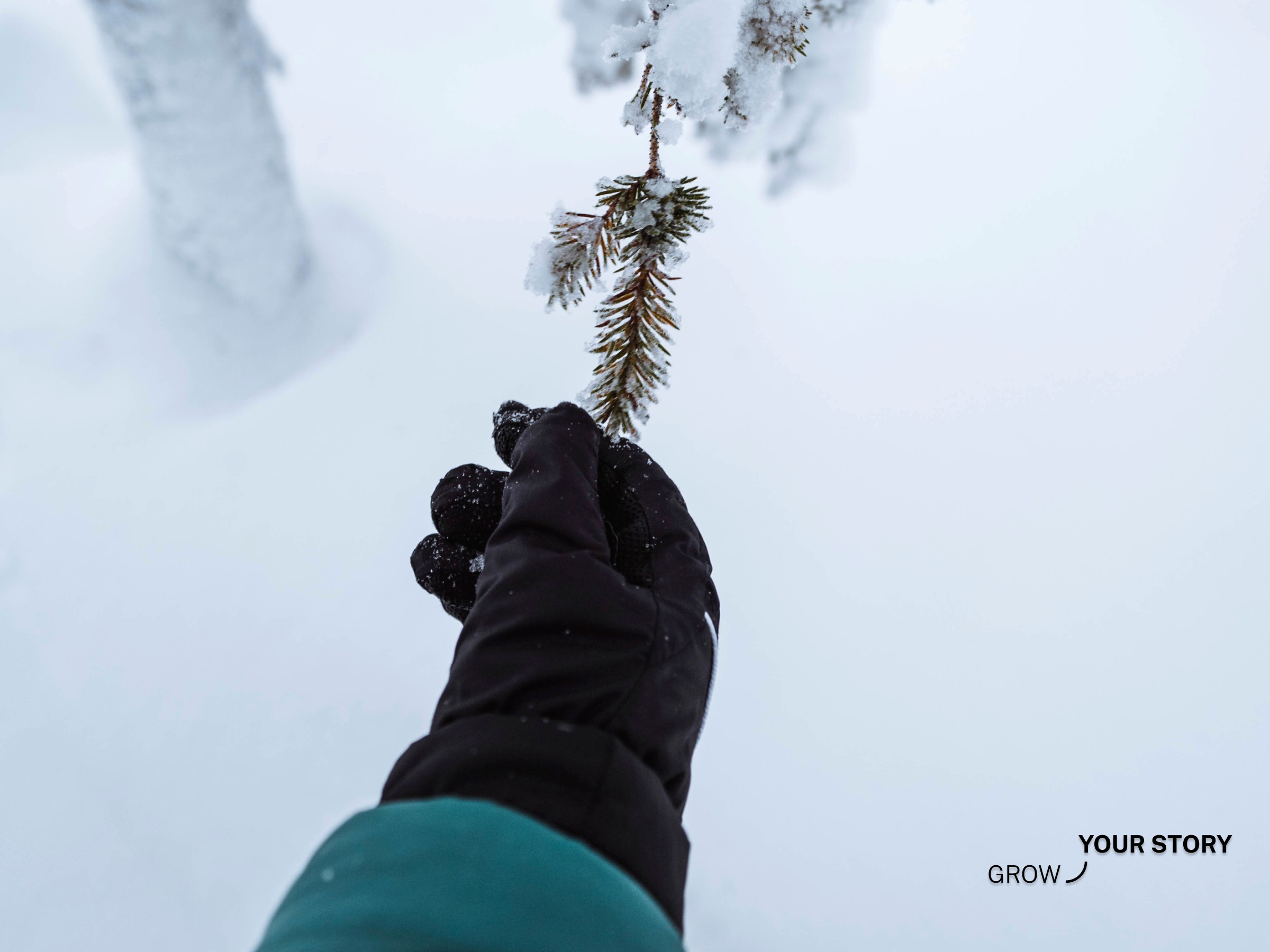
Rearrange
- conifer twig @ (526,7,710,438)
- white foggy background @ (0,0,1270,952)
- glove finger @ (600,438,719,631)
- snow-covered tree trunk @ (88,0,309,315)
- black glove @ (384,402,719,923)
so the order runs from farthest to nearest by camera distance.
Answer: snow-covered tree trunk @ (88,0,309,315), white foggy background @ (0,0,1270,952), glove finger @ (600,438,719,631), conifer twig @ (526,7,710,438), black glove @ (384,402,719,923)

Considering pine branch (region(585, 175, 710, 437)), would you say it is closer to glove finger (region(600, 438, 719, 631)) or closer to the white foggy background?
glove finger (region(600, 438, 719, 631))

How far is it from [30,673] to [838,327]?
2040mm

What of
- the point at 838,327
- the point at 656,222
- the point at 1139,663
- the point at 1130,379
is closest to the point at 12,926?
the point at 656,222

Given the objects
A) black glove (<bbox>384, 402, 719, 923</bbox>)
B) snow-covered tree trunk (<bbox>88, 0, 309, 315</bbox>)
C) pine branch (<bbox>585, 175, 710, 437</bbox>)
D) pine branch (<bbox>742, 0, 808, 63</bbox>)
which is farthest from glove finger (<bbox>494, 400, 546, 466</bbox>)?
snow-covered tree trunk (<bbox>88, 0, 309, 315</bbox>)

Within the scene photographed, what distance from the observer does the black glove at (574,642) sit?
0.53 meters

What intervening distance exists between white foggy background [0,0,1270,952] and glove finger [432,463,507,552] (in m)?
0.53

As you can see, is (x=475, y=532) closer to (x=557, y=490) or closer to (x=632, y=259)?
(x=557, y=490)

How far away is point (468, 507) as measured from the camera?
35.6 inches

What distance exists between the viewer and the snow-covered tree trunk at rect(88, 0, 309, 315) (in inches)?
53.7

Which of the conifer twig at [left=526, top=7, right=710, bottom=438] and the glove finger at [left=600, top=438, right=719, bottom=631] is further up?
the conifer twig at [left=526, top=7, right=710, bottom=438]

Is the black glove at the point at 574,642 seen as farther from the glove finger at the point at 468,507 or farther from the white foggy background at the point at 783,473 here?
the white foggy background at the point at 783,473

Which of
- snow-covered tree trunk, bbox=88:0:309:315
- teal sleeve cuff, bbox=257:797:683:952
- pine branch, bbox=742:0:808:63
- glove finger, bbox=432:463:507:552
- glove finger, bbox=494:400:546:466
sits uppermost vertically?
snow-covered tree trunk, bbox=88:0:309:315

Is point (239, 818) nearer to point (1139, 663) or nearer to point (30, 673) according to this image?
point (30, 673)

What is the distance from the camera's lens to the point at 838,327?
1.69 metres
